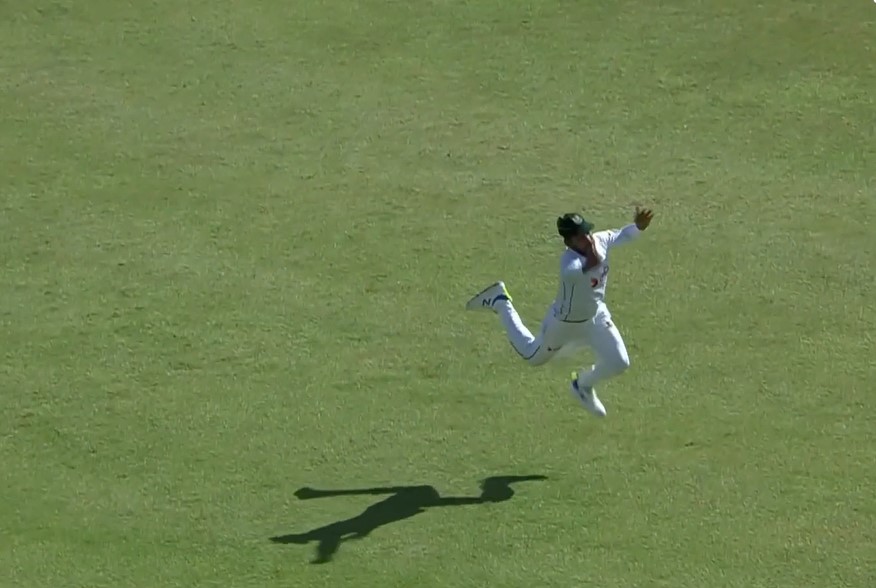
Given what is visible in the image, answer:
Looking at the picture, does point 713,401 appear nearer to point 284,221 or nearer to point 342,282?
point 342,282

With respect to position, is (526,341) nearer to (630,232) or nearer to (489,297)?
(489,297)

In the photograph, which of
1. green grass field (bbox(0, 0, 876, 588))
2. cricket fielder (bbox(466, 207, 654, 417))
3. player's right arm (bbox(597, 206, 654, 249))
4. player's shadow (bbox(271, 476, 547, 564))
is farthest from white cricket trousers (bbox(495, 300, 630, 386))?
player's shadow (bbox(271, 476, 547, 564))

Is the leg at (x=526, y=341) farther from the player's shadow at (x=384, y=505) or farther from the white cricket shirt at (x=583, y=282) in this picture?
the player's shadow at (x=384, y=505)

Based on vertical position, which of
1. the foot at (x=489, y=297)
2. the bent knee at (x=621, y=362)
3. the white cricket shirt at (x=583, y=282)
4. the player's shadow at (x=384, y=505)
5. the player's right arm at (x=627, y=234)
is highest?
the player's right arm at (x=627, y=234)

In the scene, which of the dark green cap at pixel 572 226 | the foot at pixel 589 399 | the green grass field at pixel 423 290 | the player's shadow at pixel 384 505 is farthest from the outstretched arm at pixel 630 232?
the player's shadow at pixel 384 505

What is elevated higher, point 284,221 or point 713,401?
point 284,221

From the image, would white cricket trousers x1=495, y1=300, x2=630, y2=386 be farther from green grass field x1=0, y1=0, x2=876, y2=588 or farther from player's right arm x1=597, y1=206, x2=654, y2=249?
green grass field x1=0, y1=0, x2=876, y2=588

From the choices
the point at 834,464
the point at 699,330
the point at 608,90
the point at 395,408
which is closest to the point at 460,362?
the point at 395,408
